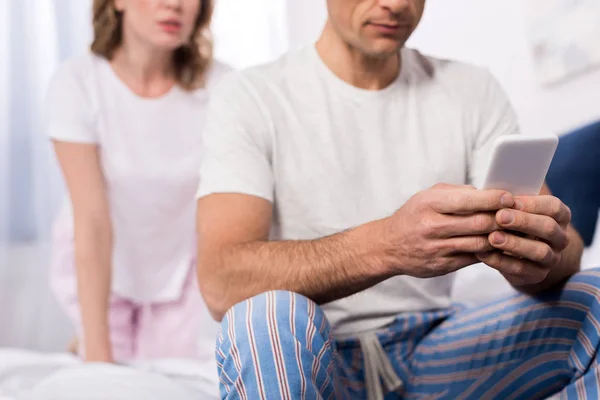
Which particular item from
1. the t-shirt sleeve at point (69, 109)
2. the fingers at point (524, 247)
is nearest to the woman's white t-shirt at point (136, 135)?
the t-shirt sleeve at point (69, 109)

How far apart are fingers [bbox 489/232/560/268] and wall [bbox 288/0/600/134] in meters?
1.18

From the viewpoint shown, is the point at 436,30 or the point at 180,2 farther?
the point at 436,30

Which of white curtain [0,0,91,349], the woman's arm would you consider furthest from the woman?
white curtain [0,0,91,349]

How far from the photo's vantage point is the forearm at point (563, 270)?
1.11 metres

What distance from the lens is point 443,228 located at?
2.93 feet

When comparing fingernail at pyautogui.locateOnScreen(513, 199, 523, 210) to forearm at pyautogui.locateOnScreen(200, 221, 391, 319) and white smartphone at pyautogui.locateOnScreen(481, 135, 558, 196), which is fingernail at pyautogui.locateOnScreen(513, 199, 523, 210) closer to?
white smartphone at pyautogui.locateOnScreen(481, 135, 558, 196)

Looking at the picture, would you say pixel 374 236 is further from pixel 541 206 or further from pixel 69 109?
pixel 69 109

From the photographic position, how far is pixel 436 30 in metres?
2.53

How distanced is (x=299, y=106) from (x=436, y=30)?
140 centimetres

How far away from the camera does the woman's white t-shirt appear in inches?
71.2

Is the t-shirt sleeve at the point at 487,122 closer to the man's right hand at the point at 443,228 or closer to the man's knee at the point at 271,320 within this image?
the man's right hand at the point at 443,228

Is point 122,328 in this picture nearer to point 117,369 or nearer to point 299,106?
point 117,369

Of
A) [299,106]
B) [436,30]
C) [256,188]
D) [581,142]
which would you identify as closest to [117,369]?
[256,188]

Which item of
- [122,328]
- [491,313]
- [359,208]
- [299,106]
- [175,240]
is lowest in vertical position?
[122,328]
